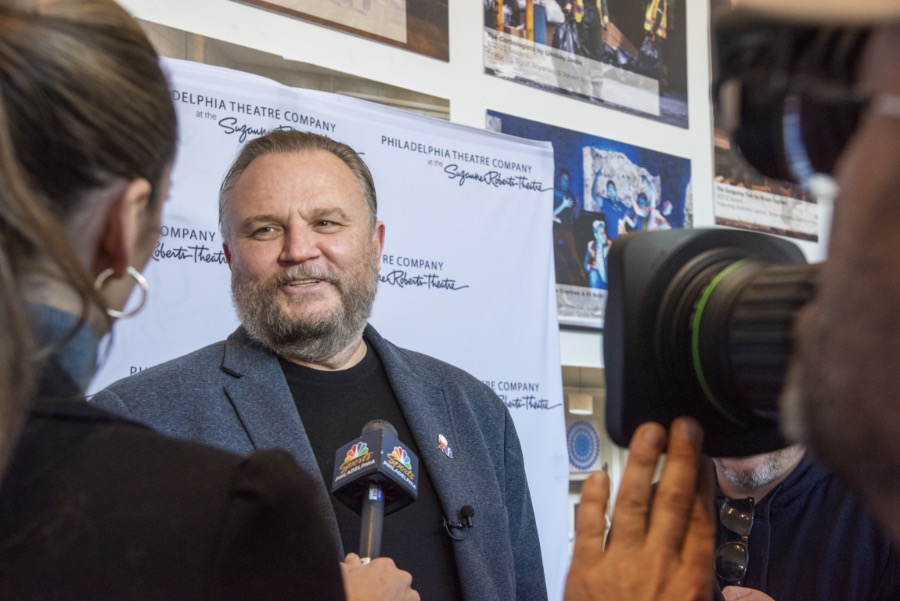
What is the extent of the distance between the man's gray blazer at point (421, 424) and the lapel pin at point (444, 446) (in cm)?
1

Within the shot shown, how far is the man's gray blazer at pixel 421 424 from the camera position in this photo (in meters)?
1.75

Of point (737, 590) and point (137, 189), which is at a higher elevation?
point (137, 189)

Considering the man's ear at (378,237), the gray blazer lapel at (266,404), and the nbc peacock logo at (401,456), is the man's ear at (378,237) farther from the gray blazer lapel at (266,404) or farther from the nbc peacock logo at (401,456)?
the nbc peacock logo at (401,456)

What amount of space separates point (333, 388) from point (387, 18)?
1.19m

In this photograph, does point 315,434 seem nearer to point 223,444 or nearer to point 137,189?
point 223,444

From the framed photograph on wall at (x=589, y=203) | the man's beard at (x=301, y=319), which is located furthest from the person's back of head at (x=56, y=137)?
the framed photograph on wall at (x=589, y=203)

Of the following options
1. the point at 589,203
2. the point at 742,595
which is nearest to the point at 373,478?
the point at 742,595

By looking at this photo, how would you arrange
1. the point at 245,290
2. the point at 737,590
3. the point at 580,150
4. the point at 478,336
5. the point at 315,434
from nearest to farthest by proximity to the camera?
1. the point at 737,590
2. the point at 315,434
3. the point at 245,290
4. the point at 478,336
5. the point at 580,150

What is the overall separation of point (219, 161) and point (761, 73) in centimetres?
173

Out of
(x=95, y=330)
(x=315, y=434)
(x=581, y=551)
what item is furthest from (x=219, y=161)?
(x=581, y=551)

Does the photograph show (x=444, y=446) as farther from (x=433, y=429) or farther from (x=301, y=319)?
(x=301, y=319)

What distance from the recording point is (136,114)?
2.53 feet

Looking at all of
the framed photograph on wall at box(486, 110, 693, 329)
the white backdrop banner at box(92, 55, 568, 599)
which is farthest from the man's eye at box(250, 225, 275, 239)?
the framed photograph on wall at box(486, 110, 693, 329)

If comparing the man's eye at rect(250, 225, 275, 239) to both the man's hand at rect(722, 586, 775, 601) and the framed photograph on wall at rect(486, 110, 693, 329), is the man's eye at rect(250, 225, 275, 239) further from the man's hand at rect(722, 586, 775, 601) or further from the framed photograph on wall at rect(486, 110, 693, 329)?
the man's hand at rect(722, 586, 775, 601)
